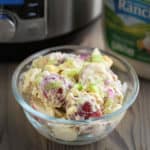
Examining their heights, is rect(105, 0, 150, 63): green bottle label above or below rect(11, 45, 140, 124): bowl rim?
above

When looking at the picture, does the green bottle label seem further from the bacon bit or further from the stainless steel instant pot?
the bacon bit

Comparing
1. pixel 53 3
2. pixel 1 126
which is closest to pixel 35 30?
pixel 53 3

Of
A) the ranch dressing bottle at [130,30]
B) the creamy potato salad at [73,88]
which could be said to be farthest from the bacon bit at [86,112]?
the ranch dressing bottle at [130,30]

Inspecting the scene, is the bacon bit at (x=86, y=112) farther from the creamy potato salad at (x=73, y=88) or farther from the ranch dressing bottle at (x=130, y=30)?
the ranch dressing bottle at (x=130, y=30)

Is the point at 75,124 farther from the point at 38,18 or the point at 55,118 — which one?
the point at 38,18

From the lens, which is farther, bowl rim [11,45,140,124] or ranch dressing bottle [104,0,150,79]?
ranch dressing bottle [104,0,150,79]

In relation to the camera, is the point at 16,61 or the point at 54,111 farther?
the point at 16,61

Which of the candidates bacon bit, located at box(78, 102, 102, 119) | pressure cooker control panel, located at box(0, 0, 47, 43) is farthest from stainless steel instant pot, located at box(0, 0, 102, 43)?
bacon bit, located at box(78, 102, 102, 119)

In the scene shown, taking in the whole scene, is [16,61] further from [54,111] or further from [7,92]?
[54,111]
